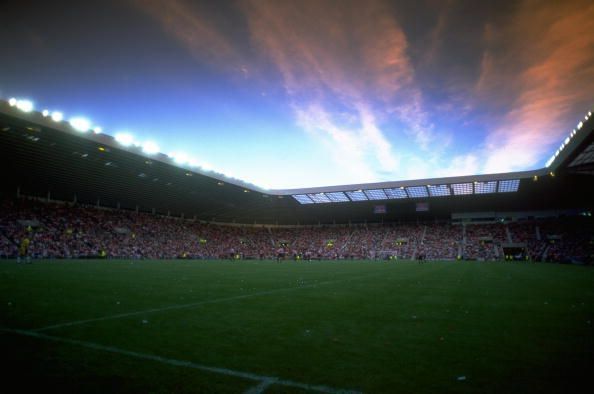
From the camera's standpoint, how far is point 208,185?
5106 cm

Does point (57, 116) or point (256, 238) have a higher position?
point (57, 116)

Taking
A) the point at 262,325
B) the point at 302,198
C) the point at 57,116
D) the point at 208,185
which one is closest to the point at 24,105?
the point at 57,116

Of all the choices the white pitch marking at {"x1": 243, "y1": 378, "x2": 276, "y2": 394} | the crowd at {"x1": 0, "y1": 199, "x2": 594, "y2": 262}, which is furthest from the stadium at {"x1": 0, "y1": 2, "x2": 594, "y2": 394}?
the crowd at {"x1": 0, "y1": 199, "x2": 594, "y2": 262}

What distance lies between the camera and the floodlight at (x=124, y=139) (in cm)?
3431

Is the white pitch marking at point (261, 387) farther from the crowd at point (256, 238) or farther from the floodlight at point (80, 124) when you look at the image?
the crowd at point (256, 238)

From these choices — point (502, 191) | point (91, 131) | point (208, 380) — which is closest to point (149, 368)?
point (208, 380)

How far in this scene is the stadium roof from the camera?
102 ft

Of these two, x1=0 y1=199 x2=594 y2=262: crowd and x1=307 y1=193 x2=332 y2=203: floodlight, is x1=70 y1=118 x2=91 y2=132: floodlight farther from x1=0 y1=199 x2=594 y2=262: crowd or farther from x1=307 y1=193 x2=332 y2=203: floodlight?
x1=307 y1=193 x2=332 y2=203: floodlight

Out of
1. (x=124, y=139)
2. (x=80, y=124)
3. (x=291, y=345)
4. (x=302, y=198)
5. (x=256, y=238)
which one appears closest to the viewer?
(x=291, y=345)

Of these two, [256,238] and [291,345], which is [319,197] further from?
[291,345]

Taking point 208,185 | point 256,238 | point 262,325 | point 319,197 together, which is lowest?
point 262,325

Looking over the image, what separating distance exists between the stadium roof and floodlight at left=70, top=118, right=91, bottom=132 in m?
0.08

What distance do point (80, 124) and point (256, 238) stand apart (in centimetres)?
4688

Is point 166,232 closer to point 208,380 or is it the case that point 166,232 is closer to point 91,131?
point 91,131
